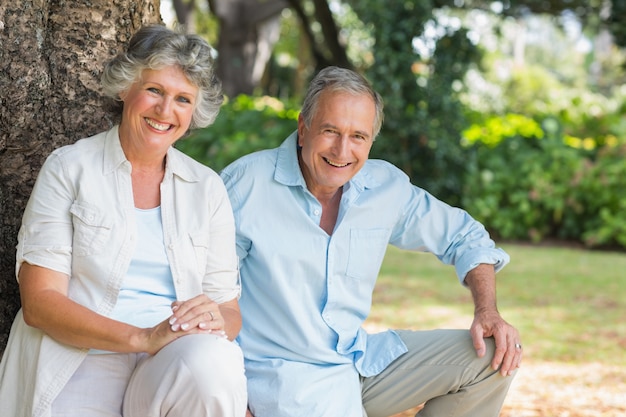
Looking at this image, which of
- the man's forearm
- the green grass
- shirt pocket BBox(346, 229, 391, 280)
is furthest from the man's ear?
the green grass

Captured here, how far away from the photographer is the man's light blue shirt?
2.78 meters

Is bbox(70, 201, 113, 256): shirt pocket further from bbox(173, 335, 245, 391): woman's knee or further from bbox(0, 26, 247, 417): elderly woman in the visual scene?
bbox(173, 335, 245, 391): woman's knee

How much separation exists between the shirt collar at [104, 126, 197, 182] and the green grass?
3681 mm

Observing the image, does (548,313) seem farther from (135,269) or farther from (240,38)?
(240,38)

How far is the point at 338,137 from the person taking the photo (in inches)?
112

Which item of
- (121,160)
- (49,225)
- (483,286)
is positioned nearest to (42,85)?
(121,160)

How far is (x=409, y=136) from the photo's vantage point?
10.2 meters

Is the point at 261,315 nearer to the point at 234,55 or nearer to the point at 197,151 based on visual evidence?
the point at 197,151

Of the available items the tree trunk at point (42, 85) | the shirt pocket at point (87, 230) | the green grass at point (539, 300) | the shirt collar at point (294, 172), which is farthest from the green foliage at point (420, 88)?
the shirt pocket at point (87, 230)

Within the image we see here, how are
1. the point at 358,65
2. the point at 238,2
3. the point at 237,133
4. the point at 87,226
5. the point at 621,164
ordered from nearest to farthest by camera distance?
1. the point at 87,226
2. the point at 621,164
3. the point at 237,133
4. the point at 358,65
5. the point at 238,2

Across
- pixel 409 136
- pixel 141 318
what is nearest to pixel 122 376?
pixel 141 318

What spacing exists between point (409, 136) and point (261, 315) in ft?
24.9

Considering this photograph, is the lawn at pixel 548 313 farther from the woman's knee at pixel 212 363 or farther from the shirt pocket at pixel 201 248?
the woman's knee at pixel 212 363

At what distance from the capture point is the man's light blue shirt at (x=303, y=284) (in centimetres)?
278
